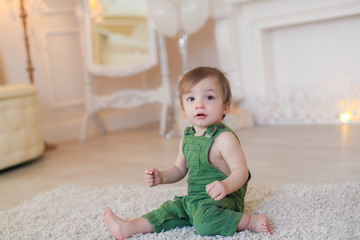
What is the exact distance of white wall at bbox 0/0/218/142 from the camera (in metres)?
3.19

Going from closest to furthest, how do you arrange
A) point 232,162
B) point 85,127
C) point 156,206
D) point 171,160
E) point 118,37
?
point 232,162 < point 156,206 < point 171,160 < point 118,37 < point 85,127

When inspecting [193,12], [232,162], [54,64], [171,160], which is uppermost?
[193,12]

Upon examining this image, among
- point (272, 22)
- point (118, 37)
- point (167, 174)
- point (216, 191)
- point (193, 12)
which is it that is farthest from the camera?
point (118, 37)

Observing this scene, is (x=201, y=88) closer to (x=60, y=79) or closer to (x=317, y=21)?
(x=317, y=21)

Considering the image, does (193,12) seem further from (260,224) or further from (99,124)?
(260,224)

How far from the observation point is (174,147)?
2645 millimetres

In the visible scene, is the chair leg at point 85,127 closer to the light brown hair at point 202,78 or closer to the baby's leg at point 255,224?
the light brown hair at point 202,78

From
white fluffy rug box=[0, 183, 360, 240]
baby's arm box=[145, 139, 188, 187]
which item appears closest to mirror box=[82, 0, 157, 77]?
white fluffy rug box=[0, 183, 360, 240]

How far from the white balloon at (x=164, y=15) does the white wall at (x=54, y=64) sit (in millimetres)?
916

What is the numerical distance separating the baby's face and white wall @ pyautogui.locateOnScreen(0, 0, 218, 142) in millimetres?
2337

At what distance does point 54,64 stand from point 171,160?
1631 mm

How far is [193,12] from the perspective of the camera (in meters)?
2.84

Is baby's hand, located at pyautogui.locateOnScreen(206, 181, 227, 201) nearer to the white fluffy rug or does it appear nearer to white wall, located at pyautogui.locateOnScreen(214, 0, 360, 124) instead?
the white fluffy rug

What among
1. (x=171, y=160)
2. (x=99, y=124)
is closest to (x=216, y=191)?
(x=171, y=160)
